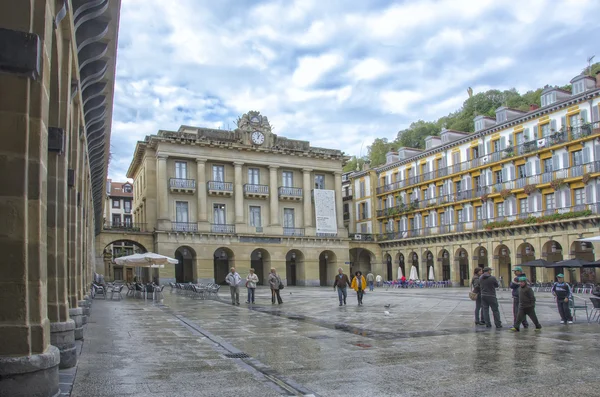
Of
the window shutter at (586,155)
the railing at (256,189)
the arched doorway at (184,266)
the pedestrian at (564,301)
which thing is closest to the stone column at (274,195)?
the railing at (256,189)

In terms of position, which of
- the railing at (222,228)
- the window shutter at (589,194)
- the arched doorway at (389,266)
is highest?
the window shutter at (589,194)

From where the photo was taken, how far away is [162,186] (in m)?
48.1

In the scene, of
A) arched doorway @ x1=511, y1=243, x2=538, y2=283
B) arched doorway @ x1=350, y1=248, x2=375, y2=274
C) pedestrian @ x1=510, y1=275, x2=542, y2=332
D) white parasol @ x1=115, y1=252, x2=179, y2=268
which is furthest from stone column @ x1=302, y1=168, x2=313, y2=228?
pedestrian @ x1=510, y1=275, x2=542, y2=332

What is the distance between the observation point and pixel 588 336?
11.9m

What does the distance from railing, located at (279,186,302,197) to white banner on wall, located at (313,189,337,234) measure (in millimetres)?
1542

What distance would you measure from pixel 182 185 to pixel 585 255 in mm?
32835

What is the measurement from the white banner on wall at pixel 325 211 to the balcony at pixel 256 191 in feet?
15.8

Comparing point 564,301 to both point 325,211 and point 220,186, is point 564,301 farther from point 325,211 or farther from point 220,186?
point 325,211

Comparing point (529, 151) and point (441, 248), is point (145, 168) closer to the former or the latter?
point (441, 248)

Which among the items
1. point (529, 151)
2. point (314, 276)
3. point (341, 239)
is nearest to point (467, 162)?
point (529, 151)

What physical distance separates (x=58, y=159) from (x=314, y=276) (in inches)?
1807

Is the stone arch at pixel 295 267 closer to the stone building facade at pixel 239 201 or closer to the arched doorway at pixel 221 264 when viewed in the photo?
the stone building facade at pixel 239 201

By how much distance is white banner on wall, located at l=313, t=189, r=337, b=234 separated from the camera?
54.2 m

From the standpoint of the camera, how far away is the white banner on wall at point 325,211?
54156 millimetres
